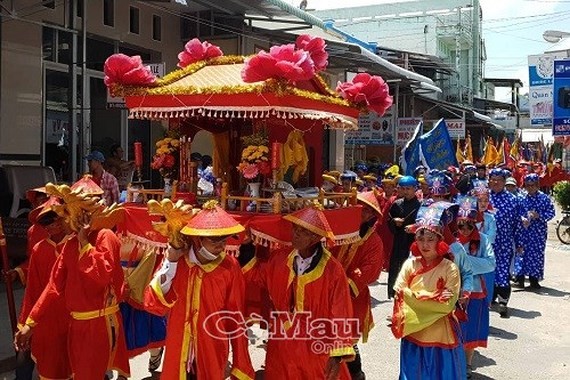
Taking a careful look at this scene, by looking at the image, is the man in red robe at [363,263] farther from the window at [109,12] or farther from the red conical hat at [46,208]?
the window at [109,12]

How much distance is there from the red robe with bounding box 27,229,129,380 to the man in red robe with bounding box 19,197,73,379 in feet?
0.37

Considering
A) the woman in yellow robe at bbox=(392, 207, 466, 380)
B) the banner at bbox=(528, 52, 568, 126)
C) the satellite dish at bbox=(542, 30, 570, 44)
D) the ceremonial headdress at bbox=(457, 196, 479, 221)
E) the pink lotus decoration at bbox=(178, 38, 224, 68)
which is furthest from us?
the banner at bbox=(528, 52, 568, 126)

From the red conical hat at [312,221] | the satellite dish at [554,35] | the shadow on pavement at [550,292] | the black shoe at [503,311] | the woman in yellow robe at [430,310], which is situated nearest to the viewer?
the red conical hat at [312,221]

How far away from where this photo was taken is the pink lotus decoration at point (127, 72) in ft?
16.0

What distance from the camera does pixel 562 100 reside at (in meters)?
13.6

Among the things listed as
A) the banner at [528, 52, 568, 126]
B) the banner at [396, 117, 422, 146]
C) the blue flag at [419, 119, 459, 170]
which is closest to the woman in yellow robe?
the blue flag at [419, 119, 459, 170]

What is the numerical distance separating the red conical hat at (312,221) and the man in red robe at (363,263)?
1132 millimetres

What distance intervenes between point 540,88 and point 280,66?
18.3 m

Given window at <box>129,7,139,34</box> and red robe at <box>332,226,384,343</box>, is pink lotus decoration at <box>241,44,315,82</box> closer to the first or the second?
red robe at <box>332,226,384,343</box>

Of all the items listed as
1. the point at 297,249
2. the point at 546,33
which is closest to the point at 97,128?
the point at 297,249

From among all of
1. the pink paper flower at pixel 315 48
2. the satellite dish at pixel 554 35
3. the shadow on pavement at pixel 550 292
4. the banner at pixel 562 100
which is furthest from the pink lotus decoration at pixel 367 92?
the satellite dish at pixel 554 35

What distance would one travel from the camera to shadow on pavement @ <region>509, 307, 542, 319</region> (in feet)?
28.3

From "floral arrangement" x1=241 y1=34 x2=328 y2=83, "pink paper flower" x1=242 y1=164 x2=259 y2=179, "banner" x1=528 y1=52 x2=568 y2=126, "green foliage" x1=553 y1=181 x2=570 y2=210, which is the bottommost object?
"green foliage" x1=553 y1=181 x2=570 y2=210

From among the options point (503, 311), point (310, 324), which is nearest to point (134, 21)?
point (503, 311)
